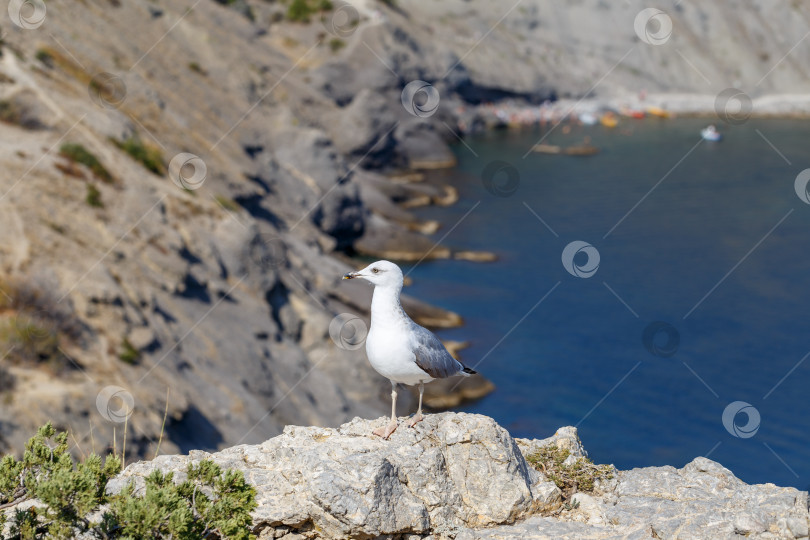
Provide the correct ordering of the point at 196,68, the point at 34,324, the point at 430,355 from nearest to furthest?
the point at 430,355, the point at 34,324, the point at 196,68

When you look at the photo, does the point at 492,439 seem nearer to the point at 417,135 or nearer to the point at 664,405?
the point at 664,405

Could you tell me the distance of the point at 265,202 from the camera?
59.6 m

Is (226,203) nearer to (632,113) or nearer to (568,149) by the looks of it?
(568,149)

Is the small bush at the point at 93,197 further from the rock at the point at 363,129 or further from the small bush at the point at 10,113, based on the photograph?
the rock at the point at 363,129

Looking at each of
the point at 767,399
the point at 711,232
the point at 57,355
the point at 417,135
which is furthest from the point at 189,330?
the point at 417,135

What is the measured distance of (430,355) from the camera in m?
11.8

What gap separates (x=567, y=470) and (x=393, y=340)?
3.42m

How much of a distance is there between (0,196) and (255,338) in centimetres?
1239

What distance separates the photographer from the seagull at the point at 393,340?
1152 centimetres

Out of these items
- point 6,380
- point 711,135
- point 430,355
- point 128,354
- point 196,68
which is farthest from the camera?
point 711,135

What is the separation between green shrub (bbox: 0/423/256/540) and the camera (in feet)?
30.2

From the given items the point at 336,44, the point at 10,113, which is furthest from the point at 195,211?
the point at 336,44

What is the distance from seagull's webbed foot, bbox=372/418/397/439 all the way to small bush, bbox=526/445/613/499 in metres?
2.24

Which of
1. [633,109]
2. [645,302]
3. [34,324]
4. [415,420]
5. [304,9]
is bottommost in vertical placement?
[415,420]
